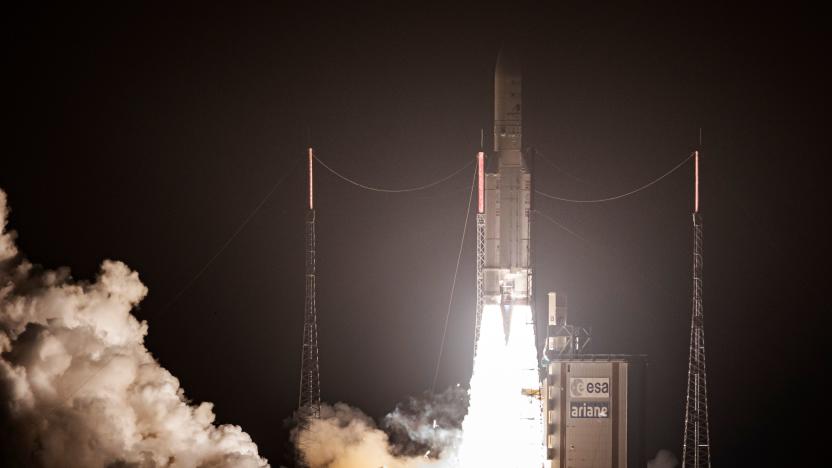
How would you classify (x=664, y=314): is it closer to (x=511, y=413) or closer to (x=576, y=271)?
(x=576, y=271)

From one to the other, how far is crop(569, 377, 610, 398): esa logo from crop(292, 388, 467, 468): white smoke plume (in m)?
4.33

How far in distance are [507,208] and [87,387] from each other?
1085 cm

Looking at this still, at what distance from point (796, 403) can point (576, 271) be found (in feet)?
25.8

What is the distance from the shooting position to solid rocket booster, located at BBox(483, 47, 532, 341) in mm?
34125

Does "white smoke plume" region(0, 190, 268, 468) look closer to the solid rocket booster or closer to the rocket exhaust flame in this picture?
the rocket exhaust flame

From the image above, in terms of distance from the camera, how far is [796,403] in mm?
42344

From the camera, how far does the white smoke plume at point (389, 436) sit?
122ft

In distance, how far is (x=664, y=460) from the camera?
39.3 metres

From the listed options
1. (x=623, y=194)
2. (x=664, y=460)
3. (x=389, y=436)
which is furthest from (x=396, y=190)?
(x=664, y=460)

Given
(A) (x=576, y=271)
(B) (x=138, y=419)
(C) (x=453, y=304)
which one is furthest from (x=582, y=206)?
(B) (x=138, y=419)

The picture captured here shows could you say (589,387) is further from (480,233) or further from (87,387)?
(87,387)

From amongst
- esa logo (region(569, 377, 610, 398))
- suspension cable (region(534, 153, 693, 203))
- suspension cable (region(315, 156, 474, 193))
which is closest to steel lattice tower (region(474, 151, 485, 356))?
esa logo (region(569, 377, 610, 398))

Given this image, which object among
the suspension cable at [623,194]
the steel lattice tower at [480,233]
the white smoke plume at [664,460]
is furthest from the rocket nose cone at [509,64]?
the white smoke plume at [664,460]

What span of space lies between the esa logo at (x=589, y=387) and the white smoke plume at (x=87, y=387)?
7.83 metres
